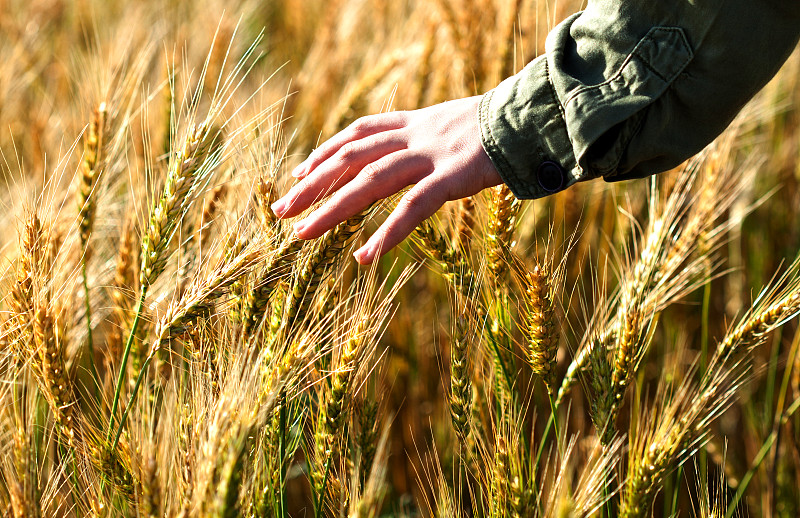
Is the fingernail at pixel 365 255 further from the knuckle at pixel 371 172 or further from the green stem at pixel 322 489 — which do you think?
the green stem at pixel 322 489

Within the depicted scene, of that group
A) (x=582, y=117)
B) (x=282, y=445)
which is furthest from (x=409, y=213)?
(x=282, y=445)

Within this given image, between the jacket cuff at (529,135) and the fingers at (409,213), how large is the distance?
11 cm

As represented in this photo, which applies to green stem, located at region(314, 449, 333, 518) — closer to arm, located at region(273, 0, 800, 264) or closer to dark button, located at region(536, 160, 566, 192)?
arm, located at region(273, 0, 800, 264)

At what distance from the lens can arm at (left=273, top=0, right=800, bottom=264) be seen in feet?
3.18

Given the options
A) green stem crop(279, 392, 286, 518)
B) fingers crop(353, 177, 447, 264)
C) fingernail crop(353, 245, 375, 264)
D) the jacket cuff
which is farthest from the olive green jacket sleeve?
green stem crop(279, 392, 286, 518)

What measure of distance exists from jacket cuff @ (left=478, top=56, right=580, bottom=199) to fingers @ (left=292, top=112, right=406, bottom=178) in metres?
0.14

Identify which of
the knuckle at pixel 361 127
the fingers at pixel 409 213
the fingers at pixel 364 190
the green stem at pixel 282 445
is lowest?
the green stem at pixel 282 445

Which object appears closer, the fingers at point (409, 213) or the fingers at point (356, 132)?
the fingers at point (409, 213)

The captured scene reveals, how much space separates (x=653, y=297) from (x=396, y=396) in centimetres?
86

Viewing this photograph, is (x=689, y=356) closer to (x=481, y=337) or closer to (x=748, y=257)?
(x=748, y=257)

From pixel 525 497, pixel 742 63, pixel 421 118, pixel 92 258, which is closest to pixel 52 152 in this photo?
pixel 92 258

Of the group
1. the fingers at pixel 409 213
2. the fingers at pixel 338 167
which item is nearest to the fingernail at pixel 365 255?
the fingers at pixel 409 213

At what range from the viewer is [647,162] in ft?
3.50

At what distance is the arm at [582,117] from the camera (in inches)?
38.2
